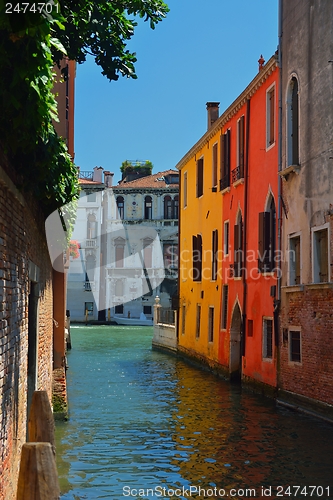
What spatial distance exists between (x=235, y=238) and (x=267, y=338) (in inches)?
135

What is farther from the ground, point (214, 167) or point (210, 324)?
point (214, 167)

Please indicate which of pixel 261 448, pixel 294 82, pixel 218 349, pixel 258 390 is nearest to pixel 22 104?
pixel 261 448

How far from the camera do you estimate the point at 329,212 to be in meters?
11.2

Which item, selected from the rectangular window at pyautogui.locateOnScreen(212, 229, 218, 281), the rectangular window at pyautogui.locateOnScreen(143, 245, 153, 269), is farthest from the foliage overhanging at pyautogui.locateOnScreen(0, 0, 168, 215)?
the rectangular window at pyautogui.locateOnScreen(143, 245, 153, 269)

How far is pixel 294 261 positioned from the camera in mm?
13156

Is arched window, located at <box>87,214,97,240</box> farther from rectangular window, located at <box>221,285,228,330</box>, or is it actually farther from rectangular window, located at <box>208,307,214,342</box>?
rectangular window, located at <box>221,285,228,330</box>

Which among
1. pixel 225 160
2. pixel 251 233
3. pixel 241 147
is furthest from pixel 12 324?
pixel 225 160

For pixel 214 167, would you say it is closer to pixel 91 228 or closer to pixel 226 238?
pixel 226 238

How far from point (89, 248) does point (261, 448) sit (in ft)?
131

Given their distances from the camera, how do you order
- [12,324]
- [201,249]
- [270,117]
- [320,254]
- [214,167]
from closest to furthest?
[12,324] < [320,254] < [270,117] < [214,167] < [201,249]

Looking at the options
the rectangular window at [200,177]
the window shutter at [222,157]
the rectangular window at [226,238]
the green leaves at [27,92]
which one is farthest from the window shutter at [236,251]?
the green leaves at [27,92]

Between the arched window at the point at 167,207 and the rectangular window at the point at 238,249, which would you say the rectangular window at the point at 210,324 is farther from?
the arched window at the point at 167,207

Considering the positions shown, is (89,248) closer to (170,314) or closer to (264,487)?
(170,314)

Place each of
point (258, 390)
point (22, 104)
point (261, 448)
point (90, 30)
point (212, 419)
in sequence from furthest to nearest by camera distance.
→ point (258, 390)
point (212, 419)
point (261, 448)
point (90, 30)
point (22, 104)
